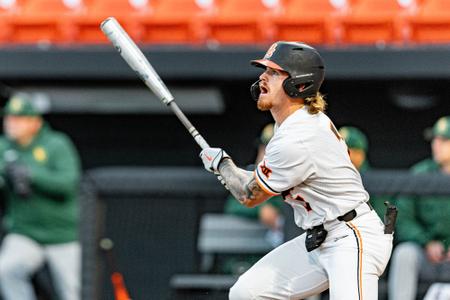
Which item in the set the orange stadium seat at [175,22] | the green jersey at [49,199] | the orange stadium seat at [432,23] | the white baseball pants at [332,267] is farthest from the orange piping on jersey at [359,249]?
the orange stadium seat at [175,22]

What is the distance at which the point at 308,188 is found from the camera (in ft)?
15.0

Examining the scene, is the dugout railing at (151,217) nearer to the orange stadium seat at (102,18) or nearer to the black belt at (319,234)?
the black belt at (319,234)

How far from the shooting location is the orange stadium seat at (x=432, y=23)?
788cm

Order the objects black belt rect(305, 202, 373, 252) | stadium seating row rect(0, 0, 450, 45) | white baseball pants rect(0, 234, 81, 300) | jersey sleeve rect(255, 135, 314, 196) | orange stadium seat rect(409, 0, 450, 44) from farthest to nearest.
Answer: stadium seating row rect(0, 0, 450, 45)
orange stadium seat rect(409, 0, 450, 44)
white baseball pants rect(0, 234, 81, 300)
black belt rect(305, 202, 373, 252)
jersey sleeve rect(255, 135, 314, 196)

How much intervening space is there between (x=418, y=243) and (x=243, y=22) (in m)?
2.61

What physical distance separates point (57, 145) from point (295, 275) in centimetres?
268

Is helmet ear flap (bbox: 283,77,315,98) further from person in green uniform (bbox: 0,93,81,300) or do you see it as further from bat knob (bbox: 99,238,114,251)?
person in green uniform (bbox: 0,93,81,300)

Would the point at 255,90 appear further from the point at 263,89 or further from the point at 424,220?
the point at 424,220

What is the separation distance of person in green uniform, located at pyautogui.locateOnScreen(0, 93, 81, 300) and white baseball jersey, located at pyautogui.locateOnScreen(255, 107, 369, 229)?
7.74ft

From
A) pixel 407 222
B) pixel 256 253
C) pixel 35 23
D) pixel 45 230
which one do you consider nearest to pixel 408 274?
pixel 407 222

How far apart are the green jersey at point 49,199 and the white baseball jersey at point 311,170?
247cm

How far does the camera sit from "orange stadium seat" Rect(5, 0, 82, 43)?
838 centimetres

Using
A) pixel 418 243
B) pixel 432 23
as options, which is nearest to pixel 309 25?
pixel 432 23

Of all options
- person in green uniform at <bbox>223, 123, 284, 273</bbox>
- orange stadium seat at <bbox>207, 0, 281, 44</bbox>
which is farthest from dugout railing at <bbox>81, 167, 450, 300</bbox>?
orange stadium seat at <bbox>207, 0, 281, 44</bbox>
